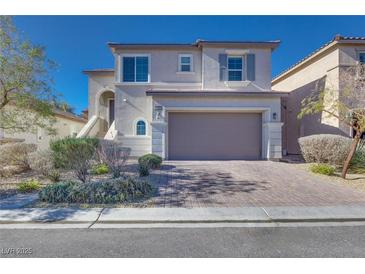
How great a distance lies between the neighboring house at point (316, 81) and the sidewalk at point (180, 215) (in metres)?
5.93

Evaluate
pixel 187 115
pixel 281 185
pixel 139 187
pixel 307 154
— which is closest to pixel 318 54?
pixel 307 154

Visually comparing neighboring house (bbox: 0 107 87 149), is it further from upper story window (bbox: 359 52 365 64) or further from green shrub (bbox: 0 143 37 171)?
upper story window (bbox: 359 52 365 64)

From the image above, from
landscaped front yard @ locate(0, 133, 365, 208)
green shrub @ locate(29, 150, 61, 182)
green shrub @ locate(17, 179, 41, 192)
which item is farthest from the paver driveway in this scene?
green shrub @ locate(17, 179, 41, 192)

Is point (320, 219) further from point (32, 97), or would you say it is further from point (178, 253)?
point (32, 97)

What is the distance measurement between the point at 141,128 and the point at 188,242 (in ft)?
32.3

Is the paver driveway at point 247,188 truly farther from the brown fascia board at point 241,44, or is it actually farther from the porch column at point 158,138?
the brown fascia board at point 241,44

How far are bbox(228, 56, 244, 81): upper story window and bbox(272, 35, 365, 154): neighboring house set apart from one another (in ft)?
10.4

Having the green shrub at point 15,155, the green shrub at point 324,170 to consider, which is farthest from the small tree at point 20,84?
the green shrub at point 324,170

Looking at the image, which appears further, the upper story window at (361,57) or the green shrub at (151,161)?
the upper story window at (361,57)

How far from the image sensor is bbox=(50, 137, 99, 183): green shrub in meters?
6.93

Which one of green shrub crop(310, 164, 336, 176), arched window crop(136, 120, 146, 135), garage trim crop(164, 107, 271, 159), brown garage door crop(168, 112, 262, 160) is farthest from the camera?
arched window crop(136, 120, 146, 135)

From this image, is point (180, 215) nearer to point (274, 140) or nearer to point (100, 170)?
point (100, 170)

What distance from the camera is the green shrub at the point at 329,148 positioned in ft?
31.0

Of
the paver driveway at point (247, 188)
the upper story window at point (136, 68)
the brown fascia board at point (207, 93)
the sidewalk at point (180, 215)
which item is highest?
the upper story window at point (136, 68)
